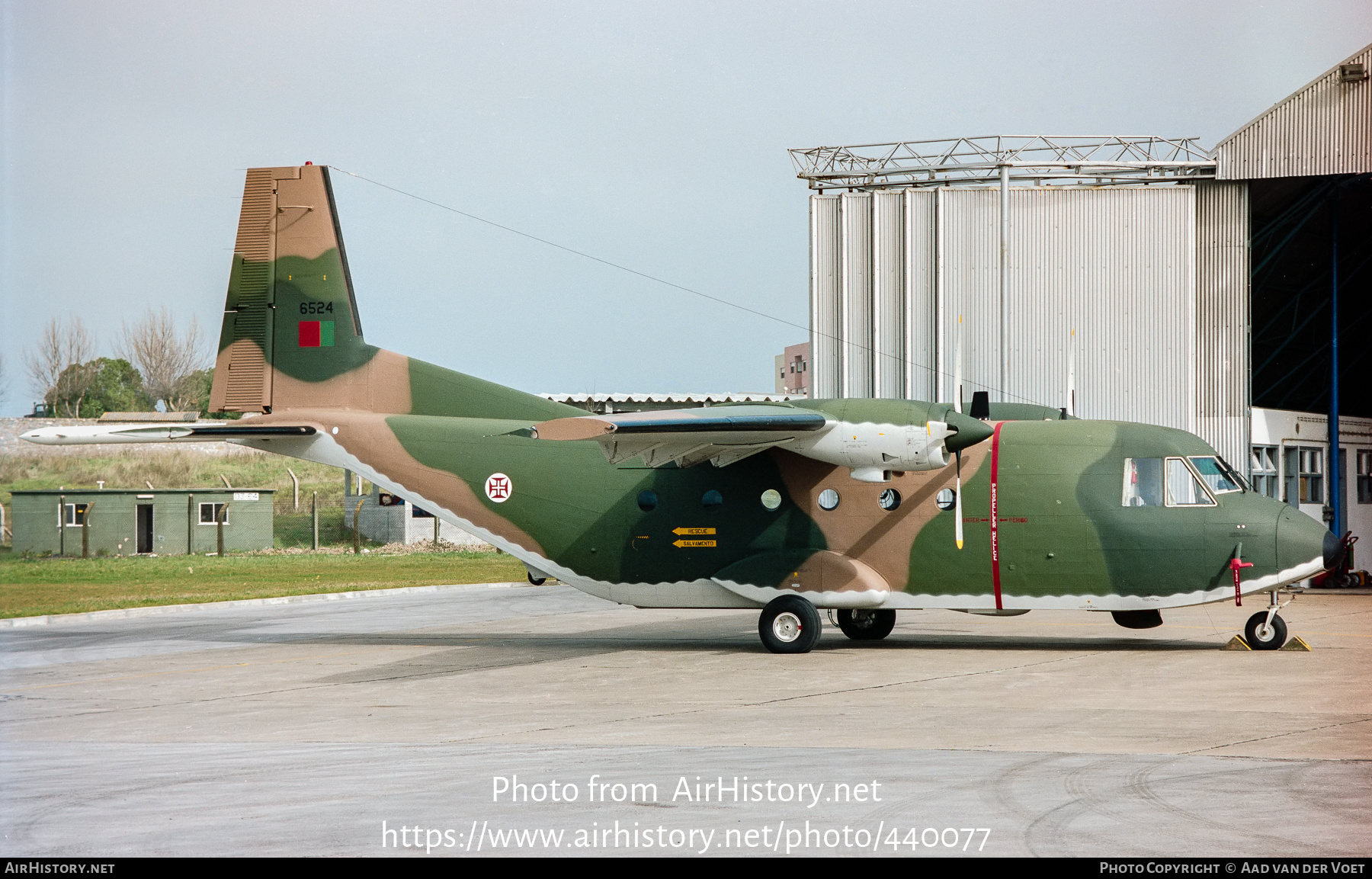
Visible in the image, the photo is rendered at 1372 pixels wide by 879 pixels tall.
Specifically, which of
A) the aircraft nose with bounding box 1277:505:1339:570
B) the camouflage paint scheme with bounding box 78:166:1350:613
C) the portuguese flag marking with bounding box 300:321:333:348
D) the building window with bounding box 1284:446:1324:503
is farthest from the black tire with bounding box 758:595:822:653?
the building window with bounding box 1284:446:1324:503

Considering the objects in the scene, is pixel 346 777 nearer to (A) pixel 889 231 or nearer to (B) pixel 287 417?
(B) pixel 287 417

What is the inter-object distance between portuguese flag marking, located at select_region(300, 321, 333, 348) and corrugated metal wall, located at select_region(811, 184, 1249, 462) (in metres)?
16.5

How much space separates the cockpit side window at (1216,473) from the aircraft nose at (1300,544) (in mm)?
804

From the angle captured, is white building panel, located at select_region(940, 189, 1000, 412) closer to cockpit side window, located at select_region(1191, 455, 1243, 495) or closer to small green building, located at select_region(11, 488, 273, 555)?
cockpit side window, located at select_region(1191, 455, 1243, 495)

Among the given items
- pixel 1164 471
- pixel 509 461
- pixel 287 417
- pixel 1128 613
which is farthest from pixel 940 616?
pixel 287 417

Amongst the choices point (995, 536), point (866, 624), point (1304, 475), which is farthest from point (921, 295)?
point (995, 536)

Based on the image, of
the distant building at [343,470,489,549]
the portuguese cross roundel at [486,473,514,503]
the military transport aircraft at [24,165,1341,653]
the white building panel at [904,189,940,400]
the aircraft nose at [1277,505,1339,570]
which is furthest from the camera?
the distant building at [343,470,489,549]

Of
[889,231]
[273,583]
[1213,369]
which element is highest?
[889,231]

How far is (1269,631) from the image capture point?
16891mm

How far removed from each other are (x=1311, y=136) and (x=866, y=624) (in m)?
19.1

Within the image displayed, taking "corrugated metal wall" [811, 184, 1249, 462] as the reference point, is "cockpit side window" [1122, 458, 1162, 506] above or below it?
below

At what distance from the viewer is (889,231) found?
31.5 meters

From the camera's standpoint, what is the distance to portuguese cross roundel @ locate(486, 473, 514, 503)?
18.6 m

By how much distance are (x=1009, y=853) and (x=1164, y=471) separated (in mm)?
11582
